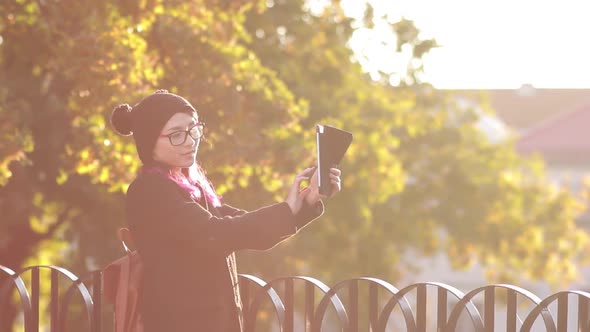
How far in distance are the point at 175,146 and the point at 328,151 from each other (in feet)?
2.11

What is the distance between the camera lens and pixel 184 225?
3.73 m

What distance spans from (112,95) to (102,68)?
23cm

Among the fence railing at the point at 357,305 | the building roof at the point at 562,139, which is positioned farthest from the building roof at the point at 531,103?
the fence railing at the point at 357,305

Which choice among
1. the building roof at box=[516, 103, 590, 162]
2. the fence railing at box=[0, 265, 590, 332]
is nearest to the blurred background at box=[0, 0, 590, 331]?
the fence railing at box=[0, 265, 590, 332]

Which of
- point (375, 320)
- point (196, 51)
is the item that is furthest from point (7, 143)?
point (375, 320)

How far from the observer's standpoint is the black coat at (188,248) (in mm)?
3693

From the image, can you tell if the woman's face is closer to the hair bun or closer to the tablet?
the hair bun

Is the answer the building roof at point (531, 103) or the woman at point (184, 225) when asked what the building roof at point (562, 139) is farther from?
the woman at point (184, 225)

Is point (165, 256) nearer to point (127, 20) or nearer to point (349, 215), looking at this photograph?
point (127, 20)

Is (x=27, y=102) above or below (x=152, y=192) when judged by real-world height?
above

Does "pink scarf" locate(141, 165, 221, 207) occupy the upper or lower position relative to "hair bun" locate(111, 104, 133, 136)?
lower

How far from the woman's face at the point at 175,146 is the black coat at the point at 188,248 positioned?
98 mm

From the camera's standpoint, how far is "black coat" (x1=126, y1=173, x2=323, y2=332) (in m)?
3.69

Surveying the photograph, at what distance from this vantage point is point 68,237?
16.5 meters
